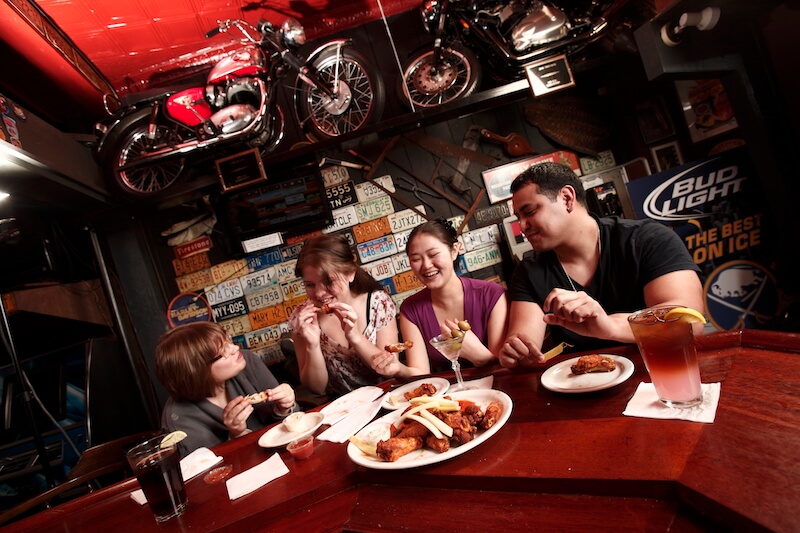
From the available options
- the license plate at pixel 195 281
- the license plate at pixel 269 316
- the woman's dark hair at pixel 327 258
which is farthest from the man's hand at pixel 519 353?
the license plate at pixel 195 281

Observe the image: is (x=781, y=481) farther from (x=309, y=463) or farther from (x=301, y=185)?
(x=301, y=185)

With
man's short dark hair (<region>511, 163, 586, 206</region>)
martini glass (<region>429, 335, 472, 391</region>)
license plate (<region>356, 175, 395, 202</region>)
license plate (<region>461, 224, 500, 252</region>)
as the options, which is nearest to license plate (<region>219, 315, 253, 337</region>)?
license plate (<region>356, 175, 395, 202</region>)

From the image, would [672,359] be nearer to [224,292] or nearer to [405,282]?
[405,282]

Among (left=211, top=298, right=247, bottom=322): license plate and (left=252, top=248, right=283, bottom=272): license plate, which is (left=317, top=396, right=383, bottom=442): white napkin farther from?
(left=211, top=298, right=247, bottom=322): license plate

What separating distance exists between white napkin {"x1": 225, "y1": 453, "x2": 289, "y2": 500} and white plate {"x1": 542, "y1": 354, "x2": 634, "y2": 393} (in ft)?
2.86

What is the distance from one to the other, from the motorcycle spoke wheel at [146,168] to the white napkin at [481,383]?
3355 millimetres

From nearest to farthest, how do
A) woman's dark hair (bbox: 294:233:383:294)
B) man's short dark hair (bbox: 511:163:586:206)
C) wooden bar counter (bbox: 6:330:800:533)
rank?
wooden bar counter (bbox: 6:330:800:533) < man's short dark hair (bbox: 511:163:586:206) < woman's dark hair (bbox: 294:233:383:294)

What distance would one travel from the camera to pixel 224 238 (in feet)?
13.3

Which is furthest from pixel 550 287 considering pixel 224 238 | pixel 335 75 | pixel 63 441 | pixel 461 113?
pixel 63 441

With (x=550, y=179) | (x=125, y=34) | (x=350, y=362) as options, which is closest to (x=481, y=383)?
(x=550, y=179)

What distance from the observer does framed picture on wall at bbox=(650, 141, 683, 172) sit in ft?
12.4

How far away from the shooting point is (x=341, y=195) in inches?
160

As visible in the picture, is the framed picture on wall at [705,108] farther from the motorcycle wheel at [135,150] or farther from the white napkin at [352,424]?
the motorcycle wheel at [135,150]

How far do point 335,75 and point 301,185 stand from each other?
1.06 m
